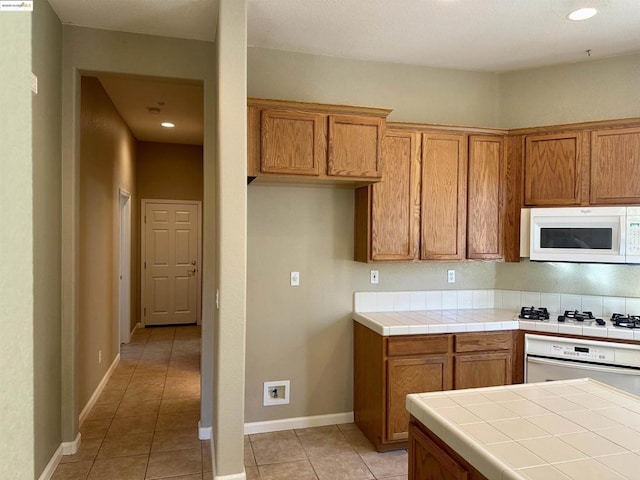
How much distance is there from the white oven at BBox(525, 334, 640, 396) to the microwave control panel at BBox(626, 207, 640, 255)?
25.6 inches

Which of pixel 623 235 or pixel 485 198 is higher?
pixel 485 198

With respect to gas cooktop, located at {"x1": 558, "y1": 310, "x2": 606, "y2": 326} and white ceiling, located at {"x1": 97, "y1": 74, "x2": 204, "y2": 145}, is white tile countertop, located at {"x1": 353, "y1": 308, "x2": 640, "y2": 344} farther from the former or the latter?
white ceiling, located at {"x1": 97, "y1": 74, "x2": 204, "y2": 145}

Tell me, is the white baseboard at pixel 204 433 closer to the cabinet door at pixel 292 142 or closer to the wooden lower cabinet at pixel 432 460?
the cabinet door at pixel 292 142

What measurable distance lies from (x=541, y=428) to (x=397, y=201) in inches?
81.7

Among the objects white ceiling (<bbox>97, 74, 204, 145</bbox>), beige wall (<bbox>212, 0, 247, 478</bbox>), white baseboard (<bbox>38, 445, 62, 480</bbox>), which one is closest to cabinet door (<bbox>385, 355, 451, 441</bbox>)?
beige wall (<bbox>212, 0, 247, 478</bbox>)

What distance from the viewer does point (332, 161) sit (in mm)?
2926

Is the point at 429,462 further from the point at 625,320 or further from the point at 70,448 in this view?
the point at 70,448

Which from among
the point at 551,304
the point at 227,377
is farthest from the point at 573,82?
the point at 227,377

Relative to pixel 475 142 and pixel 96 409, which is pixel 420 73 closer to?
pixel 475 142

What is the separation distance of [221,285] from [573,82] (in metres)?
3.21

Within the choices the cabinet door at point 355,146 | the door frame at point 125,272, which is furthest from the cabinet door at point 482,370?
the door frame at point 125,272

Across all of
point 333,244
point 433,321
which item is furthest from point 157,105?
point 433,321

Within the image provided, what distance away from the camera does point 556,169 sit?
3.21m
